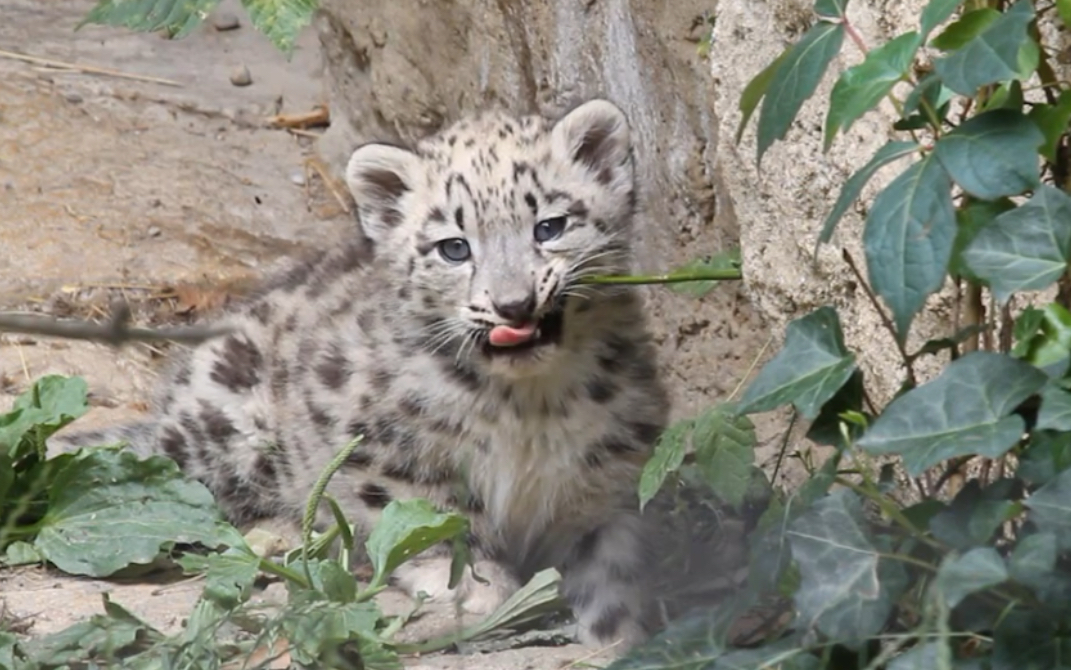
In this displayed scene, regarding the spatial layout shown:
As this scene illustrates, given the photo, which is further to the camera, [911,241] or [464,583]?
[464,583]

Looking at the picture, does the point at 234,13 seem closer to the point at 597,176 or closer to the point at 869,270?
the point at 597,176

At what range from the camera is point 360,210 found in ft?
16.8

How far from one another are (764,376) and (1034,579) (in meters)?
0.68

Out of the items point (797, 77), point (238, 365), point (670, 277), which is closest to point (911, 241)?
point (797, 77)

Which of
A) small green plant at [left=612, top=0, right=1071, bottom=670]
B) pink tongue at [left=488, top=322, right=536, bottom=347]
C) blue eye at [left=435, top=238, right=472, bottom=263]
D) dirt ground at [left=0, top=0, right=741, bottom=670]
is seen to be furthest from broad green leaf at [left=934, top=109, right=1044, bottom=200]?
dirt ground at [left=0, top=0, right=741, bottom=670]

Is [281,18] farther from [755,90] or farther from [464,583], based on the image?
[464,583]

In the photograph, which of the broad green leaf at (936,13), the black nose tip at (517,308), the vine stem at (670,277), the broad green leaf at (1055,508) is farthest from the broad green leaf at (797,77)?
the black nose tip at (517,308)

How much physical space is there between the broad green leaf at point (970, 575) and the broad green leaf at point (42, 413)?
9.67 ft

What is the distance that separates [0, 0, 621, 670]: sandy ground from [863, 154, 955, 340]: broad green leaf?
388 cm

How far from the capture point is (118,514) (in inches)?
189

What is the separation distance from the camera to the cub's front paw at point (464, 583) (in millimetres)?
4590

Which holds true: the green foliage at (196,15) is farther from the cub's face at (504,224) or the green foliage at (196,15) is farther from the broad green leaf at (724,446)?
the broad green leaf at (724,446)

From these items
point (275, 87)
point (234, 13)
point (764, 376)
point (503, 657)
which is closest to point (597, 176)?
point (503, 657)

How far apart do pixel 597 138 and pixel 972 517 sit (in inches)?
90.1
